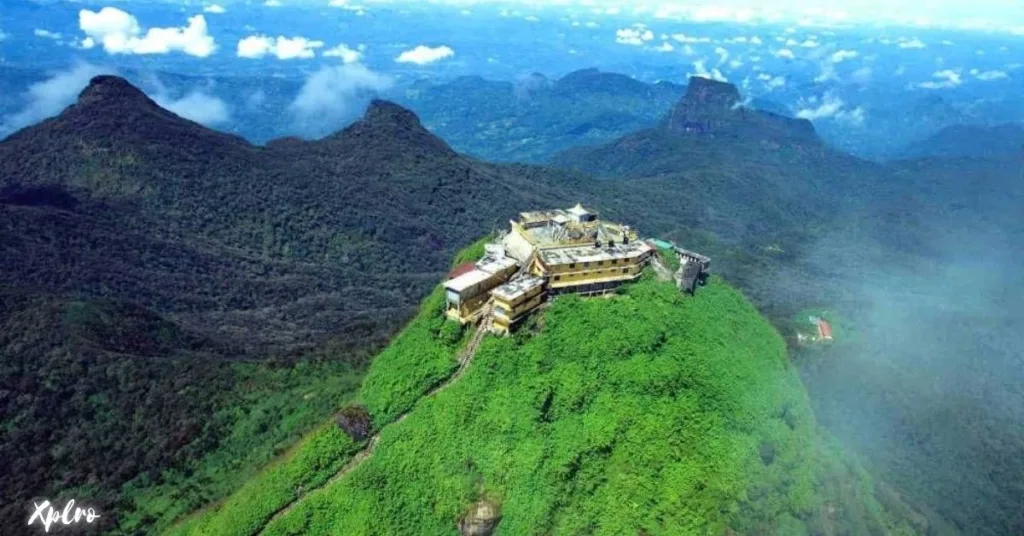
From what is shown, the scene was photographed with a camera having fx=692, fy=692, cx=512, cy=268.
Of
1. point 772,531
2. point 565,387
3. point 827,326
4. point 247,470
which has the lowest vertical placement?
point 827,326

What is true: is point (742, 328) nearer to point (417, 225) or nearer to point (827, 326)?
point (827, 326)

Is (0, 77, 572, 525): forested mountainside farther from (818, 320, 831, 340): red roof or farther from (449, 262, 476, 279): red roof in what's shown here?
(818, 320, 831, 340): red roof

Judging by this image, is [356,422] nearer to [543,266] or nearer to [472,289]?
[472,289]

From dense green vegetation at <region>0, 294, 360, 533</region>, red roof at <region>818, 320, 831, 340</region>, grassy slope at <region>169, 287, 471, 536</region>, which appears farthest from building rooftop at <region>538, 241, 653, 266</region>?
red roof at <region>818, 320, 831, 340</region>

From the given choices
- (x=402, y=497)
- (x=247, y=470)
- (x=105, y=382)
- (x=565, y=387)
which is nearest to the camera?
(x=402, y=497)

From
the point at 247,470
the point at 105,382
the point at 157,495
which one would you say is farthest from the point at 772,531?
the point at 105,382

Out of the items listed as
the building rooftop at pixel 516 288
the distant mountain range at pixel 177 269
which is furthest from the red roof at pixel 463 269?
the distant mountain range at pixel 177 269
